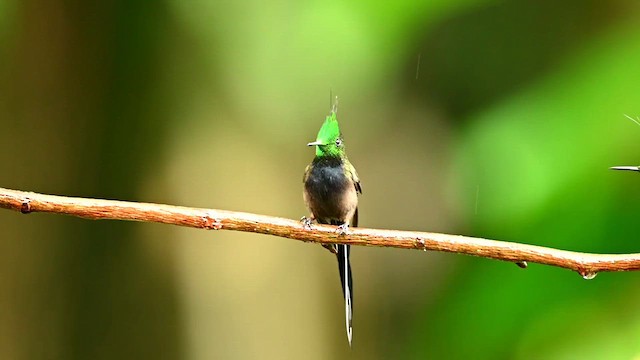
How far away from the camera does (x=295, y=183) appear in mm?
2754

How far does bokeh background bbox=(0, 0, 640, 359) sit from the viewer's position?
2400mm

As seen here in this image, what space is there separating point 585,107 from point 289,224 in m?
1.48

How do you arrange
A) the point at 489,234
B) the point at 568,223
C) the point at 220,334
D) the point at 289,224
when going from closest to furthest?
1. the point at 289,224
2. the point at 568,223
3. the point at 489,234
4. the point at 220,334

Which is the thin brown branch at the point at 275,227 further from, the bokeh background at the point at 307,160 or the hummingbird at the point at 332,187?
the bokeh background at the point at 307,160

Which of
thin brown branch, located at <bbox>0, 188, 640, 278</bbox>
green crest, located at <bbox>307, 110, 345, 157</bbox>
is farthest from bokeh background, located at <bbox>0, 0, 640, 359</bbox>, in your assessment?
thin brown branch, located at <bbox>0, 188, 640, 278</bbox>

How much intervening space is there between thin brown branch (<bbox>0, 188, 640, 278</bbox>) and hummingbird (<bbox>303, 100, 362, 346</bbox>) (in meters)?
0.37

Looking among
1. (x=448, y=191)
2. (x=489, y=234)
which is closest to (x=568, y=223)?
(x=489, y=234)

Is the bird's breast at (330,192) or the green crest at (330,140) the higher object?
the green crest at (330,140)

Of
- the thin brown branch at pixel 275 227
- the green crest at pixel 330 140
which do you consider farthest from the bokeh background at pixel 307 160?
the thin brown branch at pixel 275 227

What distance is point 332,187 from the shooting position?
5.84 feet

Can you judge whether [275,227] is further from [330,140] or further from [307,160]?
[307,160]

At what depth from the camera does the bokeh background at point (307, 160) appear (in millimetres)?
2400

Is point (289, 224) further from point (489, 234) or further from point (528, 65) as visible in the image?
point (528, 65)

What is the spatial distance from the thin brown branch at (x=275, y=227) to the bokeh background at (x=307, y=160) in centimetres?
104
